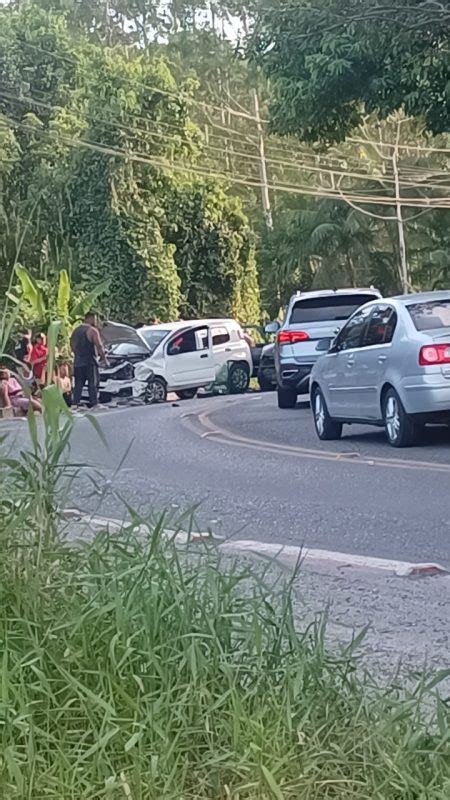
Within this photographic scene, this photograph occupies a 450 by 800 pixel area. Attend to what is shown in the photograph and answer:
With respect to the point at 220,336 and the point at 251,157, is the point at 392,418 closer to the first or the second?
the point at 220,336

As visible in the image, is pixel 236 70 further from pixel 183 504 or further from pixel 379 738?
pixel 379 738

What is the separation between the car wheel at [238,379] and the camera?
3.66 metres

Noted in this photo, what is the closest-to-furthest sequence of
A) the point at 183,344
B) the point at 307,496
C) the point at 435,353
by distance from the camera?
1. the point at 307,496
2. the point at 183,344
3. the point at 435,353

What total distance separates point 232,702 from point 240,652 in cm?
23

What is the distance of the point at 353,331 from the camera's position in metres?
3.75

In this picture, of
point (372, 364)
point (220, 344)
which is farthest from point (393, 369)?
point (220, 344)

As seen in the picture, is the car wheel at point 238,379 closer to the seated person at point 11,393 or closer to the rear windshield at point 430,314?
the rear windshield at point 430,314

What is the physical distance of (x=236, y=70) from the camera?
362cm

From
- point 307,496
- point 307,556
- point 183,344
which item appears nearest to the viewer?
point 307,556

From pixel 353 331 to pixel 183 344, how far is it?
0.61 meters

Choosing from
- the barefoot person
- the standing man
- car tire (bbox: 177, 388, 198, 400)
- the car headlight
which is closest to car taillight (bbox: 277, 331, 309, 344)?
car tire (bbox: 177, 388, 198, 400)

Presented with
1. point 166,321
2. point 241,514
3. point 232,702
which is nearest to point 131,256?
point 166,321

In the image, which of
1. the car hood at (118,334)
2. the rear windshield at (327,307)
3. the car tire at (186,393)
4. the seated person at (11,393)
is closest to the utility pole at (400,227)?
the rear windshield at (327,307)

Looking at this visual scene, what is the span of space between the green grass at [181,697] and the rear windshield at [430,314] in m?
1.04
